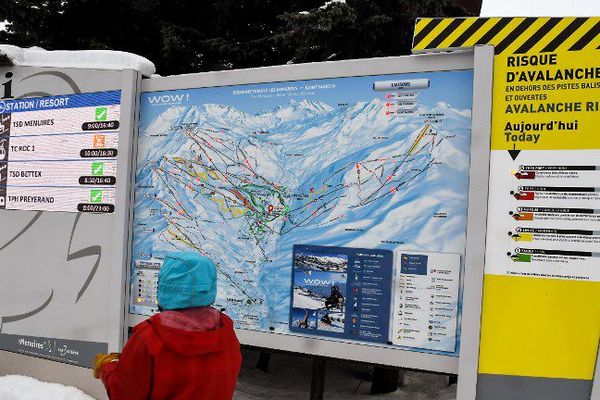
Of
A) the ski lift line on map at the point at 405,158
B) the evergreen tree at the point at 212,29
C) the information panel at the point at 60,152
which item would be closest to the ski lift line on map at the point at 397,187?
the ski lift line on map at the point at 405,158

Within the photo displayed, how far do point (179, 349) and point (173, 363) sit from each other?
0.21ft

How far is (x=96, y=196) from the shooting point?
14.6 ft

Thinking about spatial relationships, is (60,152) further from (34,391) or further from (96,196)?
(34,391)

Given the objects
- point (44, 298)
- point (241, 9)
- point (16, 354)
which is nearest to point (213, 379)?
point (44, 298)

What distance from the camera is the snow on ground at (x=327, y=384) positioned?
5.38 meters

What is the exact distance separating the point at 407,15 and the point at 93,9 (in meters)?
5.11

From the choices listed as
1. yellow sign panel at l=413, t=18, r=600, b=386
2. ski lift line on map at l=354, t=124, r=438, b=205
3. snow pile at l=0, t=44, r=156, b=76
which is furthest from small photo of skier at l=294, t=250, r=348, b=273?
snow pile at l=0, t=44, r=156, b=76

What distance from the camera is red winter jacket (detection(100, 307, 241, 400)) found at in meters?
2.11

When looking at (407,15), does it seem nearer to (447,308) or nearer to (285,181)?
(285,181)

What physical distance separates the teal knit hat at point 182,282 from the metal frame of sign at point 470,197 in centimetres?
162

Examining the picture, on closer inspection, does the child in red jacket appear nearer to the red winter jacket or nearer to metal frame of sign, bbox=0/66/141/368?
the red winter jacket

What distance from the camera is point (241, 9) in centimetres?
907

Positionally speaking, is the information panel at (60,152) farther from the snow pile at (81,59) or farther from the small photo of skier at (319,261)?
the small photo of skier at (319,261)

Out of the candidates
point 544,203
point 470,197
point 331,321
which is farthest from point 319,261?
point 544,203
